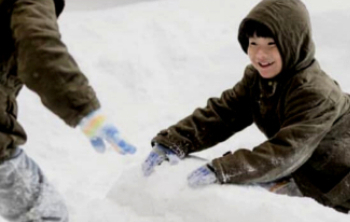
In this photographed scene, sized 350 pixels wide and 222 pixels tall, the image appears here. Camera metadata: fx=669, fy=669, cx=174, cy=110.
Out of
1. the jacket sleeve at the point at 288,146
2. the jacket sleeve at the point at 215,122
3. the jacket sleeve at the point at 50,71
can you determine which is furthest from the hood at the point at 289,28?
the jacket sleeve at the point at 50,71

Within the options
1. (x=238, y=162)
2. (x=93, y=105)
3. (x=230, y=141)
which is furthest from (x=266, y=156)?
(x=230, y=141)

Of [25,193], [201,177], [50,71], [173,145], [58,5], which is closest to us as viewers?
[50,71]

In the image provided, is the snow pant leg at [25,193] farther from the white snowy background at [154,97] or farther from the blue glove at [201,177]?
the blue glove at [201,177]

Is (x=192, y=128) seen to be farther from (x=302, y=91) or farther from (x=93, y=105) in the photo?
(x=93, y=105)

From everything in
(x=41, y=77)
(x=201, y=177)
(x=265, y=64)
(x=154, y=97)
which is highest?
(x=41, y=77)

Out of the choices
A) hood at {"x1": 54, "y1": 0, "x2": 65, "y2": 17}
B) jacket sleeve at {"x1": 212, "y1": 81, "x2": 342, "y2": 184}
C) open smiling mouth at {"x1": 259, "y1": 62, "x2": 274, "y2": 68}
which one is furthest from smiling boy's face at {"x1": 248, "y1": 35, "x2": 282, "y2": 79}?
hood at {"x1": 54, "y1": 0, "x2": 65, "y2": 17}

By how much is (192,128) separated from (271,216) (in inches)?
23.4

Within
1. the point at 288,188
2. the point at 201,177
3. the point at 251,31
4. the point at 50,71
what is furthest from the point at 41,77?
the point at 288,188

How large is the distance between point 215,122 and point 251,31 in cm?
36

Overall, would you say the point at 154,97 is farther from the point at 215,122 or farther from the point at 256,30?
the point at 256,30

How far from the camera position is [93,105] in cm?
161

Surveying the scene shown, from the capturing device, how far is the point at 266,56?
222cm

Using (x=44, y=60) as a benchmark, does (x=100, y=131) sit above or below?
below

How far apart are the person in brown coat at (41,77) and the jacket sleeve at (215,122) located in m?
0.68
